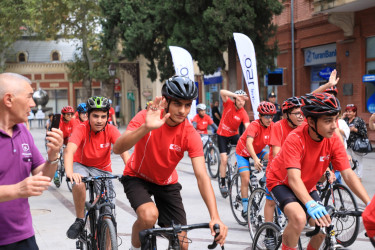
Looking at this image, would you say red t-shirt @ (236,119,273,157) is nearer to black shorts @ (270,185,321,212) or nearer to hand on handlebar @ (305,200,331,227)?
black shorts @ (270,185,321,212)

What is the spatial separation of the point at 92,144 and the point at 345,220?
122 inches

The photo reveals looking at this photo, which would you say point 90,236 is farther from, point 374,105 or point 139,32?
point 139,32

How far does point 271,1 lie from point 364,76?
15.1 feet

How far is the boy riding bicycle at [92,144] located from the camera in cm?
621

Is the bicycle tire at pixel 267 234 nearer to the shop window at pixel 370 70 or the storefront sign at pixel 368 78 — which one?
the storefront sign at pixel 368 78

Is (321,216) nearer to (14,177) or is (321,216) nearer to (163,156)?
(163,156)

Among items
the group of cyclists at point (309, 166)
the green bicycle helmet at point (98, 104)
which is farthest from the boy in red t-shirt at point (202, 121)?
the group of cyclists at point (309, 166)

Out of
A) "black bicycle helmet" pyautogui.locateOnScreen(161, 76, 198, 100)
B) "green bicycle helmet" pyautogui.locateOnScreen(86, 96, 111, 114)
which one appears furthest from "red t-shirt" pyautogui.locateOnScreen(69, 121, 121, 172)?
"black bicycle helmet" pyautogui.locateOnScreen(161, 76, 198, 100)

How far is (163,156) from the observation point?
460 centimetres

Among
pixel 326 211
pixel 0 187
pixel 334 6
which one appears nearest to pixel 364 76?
pixel 334 6

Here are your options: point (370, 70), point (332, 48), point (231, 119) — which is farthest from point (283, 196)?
point (332, 48)

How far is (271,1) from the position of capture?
21.3m

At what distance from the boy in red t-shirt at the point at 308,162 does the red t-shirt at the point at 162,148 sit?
2.71 ft

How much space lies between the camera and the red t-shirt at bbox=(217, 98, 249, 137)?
10875 millimetres
